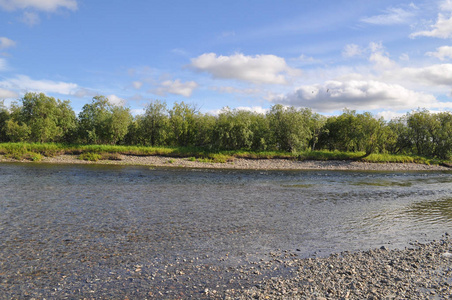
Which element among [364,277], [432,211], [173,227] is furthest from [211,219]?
[432,211]

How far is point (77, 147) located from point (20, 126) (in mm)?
17366

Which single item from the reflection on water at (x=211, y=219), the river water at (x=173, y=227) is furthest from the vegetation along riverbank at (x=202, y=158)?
the river water at (x=173, y=227)

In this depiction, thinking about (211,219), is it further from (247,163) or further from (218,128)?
(218,128)

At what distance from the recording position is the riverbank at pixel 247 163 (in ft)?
201

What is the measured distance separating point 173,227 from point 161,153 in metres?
55.5

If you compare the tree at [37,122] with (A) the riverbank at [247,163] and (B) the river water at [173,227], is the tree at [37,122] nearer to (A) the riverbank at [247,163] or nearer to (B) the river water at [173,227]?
(A) the riverbank at [247,163]

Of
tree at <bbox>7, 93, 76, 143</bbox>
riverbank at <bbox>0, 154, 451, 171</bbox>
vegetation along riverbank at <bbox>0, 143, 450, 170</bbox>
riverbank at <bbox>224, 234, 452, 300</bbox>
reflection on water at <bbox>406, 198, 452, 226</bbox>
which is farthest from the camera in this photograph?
tree at <bbox>7, 93, 76, 143</bbox>

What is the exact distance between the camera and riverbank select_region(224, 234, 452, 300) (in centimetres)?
874

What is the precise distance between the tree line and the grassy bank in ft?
8.81

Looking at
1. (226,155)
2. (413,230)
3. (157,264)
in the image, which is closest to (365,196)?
(413,230)

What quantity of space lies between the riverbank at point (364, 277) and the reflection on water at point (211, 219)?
4.40 feet

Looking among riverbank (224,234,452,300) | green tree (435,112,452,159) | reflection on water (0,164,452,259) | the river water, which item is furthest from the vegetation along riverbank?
riverbank (224,234,452,300)

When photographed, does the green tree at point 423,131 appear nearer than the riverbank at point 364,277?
No

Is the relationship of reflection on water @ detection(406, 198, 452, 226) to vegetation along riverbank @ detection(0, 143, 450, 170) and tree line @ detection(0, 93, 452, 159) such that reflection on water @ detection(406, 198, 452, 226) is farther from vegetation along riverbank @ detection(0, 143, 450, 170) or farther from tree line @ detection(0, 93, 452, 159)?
tree line @ detection(0, 93, 452, 159)
